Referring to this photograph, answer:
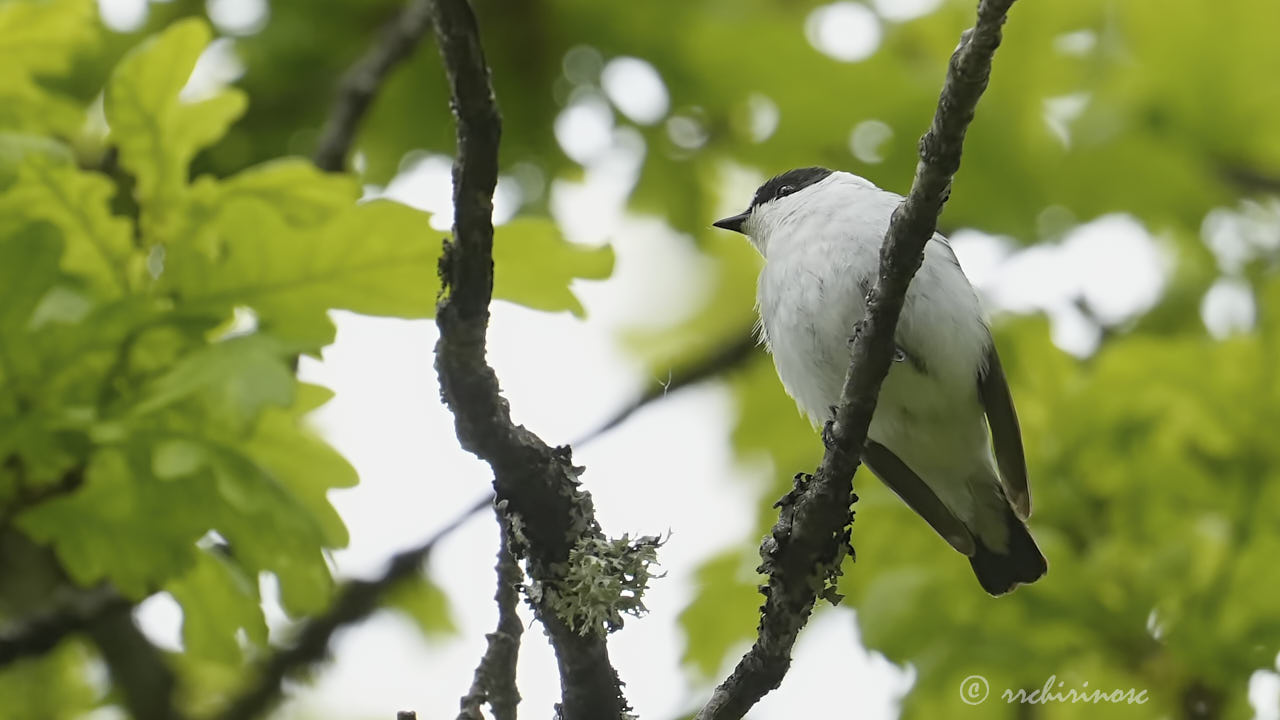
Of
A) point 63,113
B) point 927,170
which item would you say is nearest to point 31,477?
point 63,113

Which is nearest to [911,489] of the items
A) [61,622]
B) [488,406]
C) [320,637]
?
[320,637]

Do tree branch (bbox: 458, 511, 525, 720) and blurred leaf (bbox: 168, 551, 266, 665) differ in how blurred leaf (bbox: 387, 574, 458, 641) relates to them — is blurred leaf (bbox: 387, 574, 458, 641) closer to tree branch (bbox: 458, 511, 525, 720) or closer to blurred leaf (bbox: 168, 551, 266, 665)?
blurred leaf (bbox: 168, 551, 266, 665)

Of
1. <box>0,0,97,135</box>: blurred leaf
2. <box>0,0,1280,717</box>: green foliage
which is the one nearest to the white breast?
<box>0,0,1280,717</box>: green foliage

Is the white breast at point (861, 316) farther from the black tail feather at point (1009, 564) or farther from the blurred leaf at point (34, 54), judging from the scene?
the blurred leaf at point (34, 54)

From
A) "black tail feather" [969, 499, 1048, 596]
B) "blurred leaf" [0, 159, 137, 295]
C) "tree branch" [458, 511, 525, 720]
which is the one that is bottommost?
"tree branch" [458, 511, 525, 720]

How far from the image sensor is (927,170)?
1.96m

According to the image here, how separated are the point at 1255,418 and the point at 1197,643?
0.71 metres

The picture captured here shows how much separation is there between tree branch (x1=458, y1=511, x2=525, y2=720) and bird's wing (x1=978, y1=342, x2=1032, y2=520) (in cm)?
194

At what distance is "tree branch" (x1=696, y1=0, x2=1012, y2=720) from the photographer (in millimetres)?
2115

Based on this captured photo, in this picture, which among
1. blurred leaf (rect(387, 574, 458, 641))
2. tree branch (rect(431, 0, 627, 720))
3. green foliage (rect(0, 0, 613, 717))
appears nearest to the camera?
tree branch (rect(431, 0, 627, 720))

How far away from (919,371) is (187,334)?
2.05 m

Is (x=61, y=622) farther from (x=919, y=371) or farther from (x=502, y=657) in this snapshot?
(x=919, y=371)

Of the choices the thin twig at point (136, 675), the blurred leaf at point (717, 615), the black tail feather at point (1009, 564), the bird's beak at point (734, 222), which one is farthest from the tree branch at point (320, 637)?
the black tail feather at point (1009, 564)

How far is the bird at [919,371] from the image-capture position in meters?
3.59
